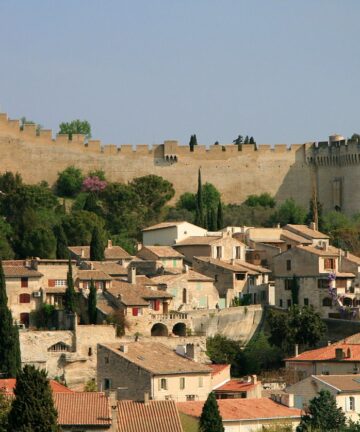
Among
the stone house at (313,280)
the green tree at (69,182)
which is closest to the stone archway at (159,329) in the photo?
the stone house at (313,280)

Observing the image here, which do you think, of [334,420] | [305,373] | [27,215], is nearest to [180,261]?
[27,215]

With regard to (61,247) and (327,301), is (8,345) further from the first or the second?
(327,301)

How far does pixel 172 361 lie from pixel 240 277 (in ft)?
61.3

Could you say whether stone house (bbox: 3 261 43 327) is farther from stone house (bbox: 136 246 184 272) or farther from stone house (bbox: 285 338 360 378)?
stone house (bbox: 285 338 360 378)

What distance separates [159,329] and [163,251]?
9095 mm

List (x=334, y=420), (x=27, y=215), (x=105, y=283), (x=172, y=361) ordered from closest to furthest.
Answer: (x=334, y=420) → (x=172, y=361) → (x=105, y=283) → (x=27, y=215)

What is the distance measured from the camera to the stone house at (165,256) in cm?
7819

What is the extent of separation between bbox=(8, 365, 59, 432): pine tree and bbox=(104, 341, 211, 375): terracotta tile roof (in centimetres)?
1118

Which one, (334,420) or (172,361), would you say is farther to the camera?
(172,361)

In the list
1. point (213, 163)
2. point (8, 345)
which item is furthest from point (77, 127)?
point (8, 345)

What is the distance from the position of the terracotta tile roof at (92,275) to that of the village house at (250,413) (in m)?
19.0

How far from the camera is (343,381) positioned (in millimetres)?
55219

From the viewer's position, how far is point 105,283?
71.9m

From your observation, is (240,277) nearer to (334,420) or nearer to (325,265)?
(325,265)
